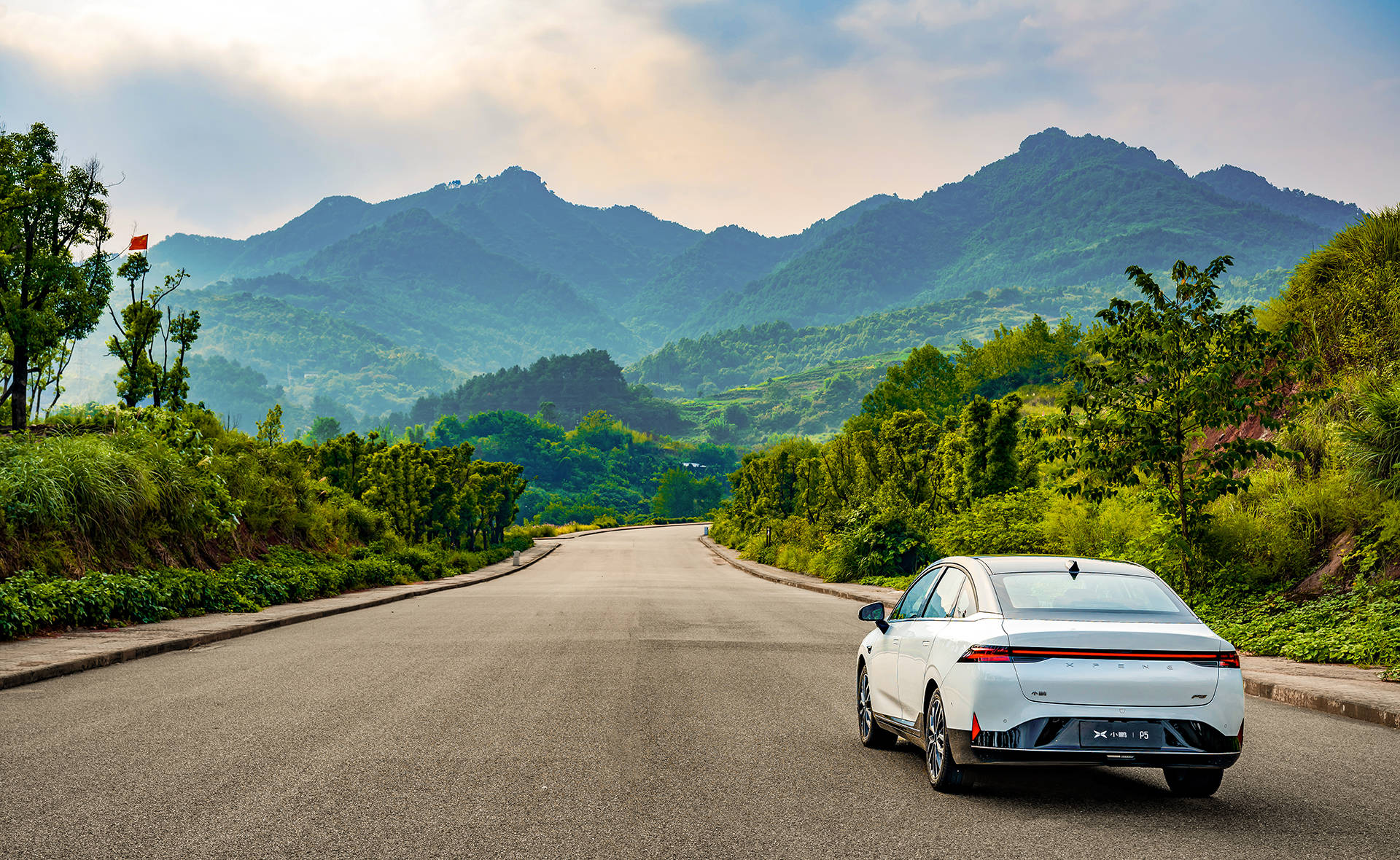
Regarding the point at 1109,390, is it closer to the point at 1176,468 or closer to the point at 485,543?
the point at 1176,468

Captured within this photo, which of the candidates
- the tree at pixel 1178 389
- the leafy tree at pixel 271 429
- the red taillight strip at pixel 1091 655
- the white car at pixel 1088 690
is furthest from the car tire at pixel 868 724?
the leafy tree at pixel 271 429

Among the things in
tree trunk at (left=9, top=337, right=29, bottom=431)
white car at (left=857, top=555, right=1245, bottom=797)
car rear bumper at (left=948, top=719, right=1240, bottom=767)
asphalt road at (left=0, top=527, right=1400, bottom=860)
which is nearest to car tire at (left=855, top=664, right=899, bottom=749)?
asphalt road at (left=0, top=527, right=1400, bottom=860)

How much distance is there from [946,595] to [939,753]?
1196 mm

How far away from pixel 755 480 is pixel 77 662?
165 ft

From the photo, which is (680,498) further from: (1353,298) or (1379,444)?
(1379,444)

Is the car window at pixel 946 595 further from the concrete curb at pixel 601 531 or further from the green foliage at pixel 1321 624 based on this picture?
the concrete curb at pixel 601 531

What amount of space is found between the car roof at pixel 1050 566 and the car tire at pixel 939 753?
0.96 metres

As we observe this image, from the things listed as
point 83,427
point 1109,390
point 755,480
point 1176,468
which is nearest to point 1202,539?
point 1176,468

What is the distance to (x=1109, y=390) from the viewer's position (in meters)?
15.6

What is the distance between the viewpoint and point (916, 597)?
824cm

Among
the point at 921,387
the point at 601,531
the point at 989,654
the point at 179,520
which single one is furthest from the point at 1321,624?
the point at 601,531

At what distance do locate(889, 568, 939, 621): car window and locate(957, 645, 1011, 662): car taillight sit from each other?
148cm

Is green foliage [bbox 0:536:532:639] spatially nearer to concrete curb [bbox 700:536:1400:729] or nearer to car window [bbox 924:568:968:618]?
car window [bbox 924:568:968:618]

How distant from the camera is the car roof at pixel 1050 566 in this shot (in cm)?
696
